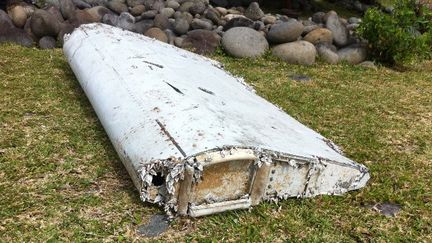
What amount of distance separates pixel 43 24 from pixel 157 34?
6.34ft

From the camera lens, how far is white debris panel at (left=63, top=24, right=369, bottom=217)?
326 cm

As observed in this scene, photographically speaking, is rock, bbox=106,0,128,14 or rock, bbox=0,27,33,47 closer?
rock, bbox=0,27,33,47

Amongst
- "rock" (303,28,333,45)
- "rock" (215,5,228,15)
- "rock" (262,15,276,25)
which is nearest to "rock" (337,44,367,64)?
"rock" (303,28,333,45)

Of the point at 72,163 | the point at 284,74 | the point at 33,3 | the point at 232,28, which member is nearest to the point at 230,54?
the point at 232,28

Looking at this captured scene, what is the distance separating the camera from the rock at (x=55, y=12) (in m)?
8.27

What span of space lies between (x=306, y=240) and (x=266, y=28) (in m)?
6.37

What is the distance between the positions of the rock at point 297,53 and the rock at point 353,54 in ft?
2.17

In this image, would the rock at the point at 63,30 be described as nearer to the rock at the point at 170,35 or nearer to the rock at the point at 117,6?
the rock at the point at 117,6

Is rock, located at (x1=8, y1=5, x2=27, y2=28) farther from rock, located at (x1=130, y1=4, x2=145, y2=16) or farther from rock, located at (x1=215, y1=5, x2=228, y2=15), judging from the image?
rock, located at (x1=215, y1=5, x2=228, y2=15)

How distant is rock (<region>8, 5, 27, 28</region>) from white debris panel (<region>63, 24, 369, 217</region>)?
12.9 ft

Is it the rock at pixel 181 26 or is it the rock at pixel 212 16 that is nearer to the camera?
the rock at pixel 181 26

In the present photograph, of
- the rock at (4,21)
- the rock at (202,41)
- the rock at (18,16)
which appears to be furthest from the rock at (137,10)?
the rock at (4,21)

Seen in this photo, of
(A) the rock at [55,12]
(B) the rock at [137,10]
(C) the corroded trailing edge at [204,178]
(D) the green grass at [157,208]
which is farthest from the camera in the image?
(B) the rock at [137,10]

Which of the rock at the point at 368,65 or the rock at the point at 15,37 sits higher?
the rock at the point at 368,65
